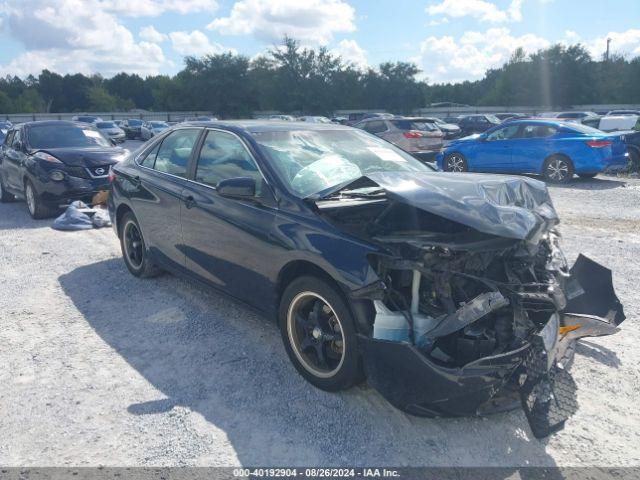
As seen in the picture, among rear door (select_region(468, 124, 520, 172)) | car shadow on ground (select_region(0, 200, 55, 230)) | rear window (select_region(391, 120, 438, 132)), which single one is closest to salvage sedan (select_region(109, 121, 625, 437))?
car shadow on ground (select_region(0, 200, 55, 230))

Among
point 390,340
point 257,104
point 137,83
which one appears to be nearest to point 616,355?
point 390,340

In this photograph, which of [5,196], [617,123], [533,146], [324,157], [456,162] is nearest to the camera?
[324,157]

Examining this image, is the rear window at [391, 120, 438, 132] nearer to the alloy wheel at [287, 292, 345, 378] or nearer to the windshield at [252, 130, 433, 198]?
the windshield at [252, 130, 433, 198]

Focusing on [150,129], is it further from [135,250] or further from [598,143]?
[135,250]

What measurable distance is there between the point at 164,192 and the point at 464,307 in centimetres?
316

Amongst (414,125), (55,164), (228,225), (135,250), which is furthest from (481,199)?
(414,125)

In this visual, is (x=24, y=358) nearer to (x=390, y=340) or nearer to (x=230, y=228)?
(x=230, y=228)

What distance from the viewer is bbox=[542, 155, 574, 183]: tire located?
12867mm

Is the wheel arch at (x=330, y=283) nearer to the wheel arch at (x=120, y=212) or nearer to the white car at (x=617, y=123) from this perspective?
the wheel arch at (x=120, y=212)

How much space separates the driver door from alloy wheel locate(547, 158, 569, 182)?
421 inches

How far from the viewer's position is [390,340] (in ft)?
9.57

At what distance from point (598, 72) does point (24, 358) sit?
63.2m

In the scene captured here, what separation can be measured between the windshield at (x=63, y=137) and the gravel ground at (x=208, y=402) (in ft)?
17.1

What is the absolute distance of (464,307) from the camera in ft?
9.55
